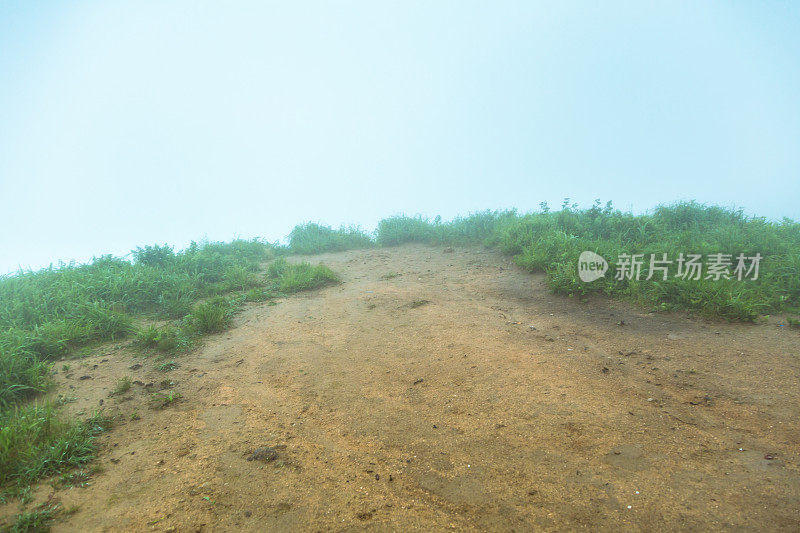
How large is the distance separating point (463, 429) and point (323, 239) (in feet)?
28.2

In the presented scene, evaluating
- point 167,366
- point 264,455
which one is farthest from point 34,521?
point 167,366

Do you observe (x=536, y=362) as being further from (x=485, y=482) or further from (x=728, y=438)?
(x=485, y=482)

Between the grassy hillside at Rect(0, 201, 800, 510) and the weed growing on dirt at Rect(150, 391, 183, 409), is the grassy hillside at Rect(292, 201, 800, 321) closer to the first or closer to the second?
the grassy hillside at Rect(0, 201, 800, 510)

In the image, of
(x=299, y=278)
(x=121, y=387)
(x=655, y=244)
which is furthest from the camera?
(x=299, y=278)

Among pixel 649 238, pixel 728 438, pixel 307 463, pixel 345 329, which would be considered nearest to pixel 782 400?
pixel 728 438

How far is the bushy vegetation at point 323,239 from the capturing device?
34.3 feet

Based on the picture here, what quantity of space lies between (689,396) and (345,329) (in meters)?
3.56

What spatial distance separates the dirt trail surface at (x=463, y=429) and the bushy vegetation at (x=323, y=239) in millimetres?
5676

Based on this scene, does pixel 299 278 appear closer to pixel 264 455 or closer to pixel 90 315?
pixel 90 315

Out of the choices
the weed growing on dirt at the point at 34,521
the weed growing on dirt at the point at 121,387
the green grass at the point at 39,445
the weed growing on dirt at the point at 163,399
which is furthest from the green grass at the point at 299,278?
the weed growing on dirt at the point at 34,521

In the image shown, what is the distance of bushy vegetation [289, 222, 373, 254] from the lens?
34.3 ft

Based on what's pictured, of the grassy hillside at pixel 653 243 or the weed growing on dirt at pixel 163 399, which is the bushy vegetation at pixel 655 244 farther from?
the weed growing on dirt at pixel 163 399

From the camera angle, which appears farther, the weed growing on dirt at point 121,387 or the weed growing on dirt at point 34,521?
the weed growing on dirt at point 121,387

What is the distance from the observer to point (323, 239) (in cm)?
1071
